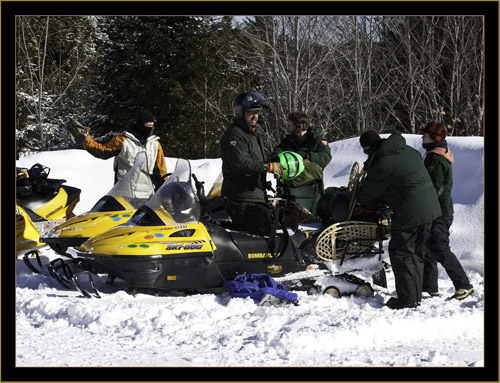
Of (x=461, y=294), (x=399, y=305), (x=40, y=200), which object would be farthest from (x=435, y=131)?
(x=40, y=200)

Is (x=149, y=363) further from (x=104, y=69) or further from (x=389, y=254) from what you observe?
(x=104, y=69)

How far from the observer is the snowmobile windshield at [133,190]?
22.5ft

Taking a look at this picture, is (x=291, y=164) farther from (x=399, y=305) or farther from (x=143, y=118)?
(x=143, y=118)

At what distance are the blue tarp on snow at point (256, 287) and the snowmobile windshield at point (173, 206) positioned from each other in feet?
2.09

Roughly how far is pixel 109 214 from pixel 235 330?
8.50 feet

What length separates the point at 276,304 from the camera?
5398 mm

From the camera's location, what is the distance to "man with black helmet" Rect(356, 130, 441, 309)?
213 inches

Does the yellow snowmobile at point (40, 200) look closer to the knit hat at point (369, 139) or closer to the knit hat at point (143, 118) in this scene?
the knit hat at point (143, 118)

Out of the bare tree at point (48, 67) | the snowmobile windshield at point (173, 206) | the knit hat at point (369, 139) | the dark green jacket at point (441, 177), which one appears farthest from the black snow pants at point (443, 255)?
the bare tree at point (48, 67)

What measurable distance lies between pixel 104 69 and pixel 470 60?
14662mm

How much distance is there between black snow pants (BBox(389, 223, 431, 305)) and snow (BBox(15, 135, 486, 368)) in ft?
0.54

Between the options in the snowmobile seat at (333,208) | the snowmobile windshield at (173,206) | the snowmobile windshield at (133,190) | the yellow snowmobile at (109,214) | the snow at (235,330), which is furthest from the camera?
the snowmobile windshield at (133,190)
